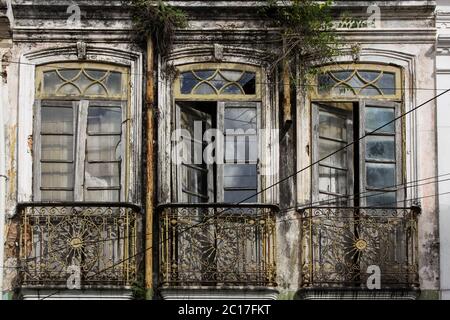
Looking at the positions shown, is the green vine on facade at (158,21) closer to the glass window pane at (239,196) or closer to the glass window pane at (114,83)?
the glass window pane at (114,83)

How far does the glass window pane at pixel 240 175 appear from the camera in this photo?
1972 centimetres

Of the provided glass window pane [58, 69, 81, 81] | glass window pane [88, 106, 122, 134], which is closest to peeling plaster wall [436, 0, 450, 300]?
glass window pane [88, 106, 122, 134]

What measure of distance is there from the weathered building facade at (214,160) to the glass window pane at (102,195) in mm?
16

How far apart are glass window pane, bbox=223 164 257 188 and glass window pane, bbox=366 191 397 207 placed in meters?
1.33

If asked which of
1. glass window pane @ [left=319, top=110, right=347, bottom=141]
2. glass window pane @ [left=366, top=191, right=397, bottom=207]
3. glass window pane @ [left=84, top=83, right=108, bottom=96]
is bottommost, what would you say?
glass window pane @ [left=366, top=191, right=397, bottom=207]

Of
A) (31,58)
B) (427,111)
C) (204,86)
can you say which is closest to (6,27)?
(31,58)

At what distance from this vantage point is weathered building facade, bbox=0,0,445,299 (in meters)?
19.2

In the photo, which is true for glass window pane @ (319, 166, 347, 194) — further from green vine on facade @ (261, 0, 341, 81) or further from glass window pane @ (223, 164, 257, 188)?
green vine on facade @ (261, 0, 341, 81)

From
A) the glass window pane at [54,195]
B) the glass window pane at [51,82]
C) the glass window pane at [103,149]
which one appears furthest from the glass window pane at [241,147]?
the glass window pane at [51,82]

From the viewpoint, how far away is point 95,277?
62.7 feet

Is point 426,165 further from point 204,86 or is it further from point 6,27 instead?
point 6,27

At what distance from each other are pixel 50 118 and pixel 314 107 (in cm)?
305
